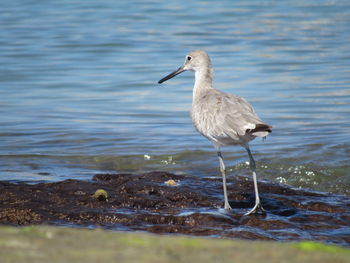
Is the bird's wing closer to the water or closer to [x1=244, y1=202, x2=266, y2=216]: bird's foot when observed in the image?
[x1=244, y1=202, x2=266, y2=216]: bird's foot

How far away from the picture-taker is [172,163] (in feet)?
30.7

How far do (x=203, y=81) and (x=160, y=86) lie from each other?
20.5ft

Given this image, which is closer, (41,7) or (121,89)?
(121,89)

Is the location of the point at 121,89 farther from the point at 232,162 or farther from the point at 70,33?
the point at 70,33

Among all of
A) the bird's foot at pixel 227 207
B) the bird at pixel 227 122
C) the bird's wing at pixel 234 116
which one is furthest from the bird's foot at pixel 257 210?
the bird's wing at pixel 234 116

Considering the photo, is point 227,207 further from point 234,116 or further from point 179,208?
point 234,116

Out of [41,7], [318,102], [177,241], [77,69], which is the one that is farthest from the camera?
[41,7]

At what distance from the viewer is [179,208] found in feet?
21.7

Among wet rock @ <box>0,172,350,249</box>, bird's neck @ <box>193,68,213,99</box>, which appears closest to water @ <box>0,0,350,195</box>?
wet rock @ <box>0,172,350,249</box>

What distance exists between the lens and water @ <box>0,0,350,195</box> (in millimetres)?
9352

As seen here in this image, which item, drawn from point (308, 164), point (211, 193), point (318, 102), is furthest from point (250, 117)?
point (318, 102)

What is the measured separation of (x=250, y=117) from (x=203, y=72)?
1.73 meters

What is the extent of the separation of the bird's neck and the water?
1299mm

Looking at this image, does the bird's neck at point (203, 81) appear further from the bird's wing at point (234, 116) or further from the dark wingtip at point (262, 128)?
the dark wingtip at point (262, 128)
